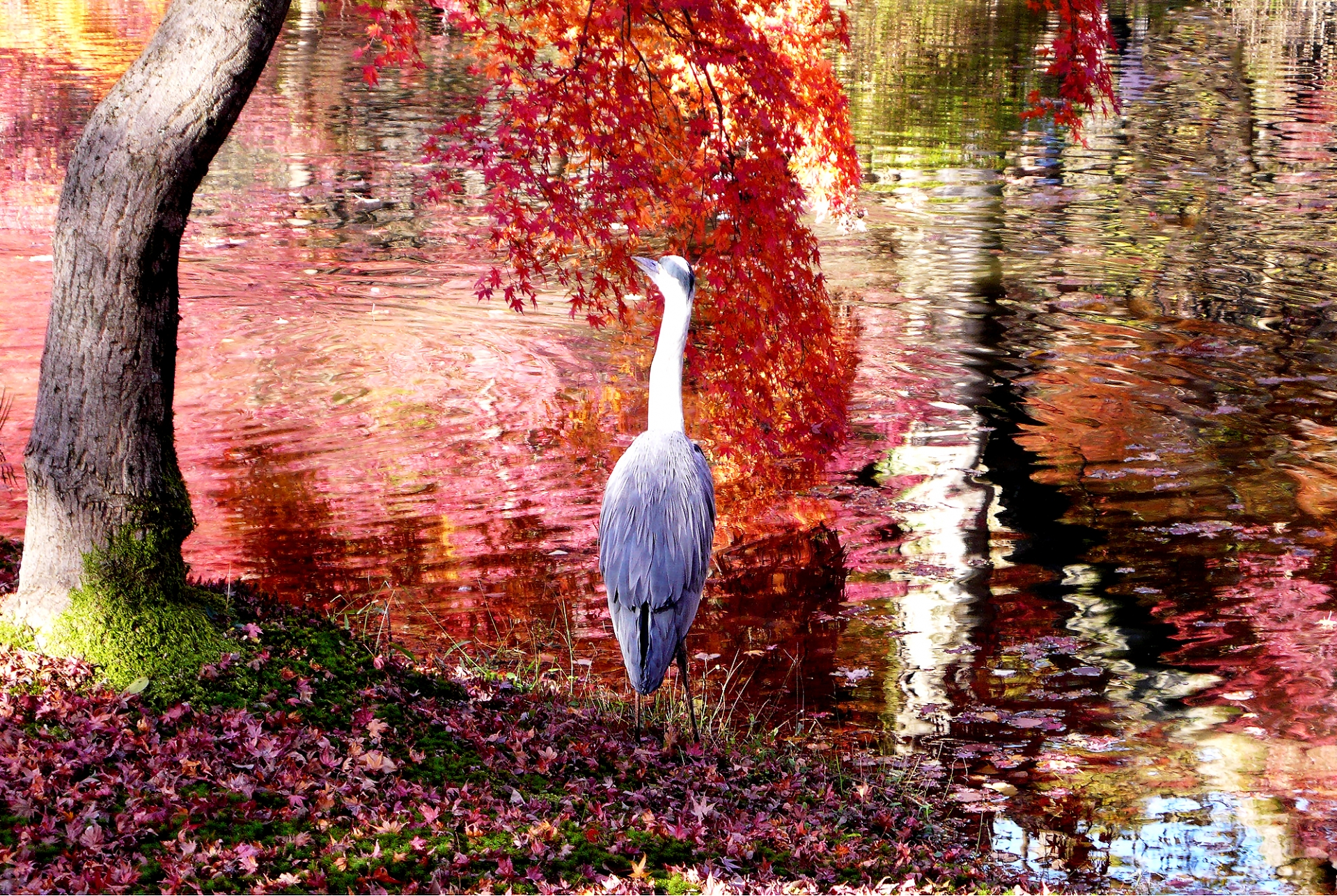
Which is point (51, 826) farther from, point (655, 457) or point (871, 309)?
point (871, 309)

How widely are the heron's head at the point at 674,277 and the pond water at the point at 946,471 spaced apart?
2355 mm

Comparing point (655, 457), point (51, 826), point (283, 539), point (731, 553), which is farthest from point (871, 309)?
point (51, 826)

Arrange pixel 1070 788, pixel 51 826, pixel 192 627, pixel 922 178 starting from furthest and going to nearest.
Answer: pixel 922 178, pixel 1070 788, pixel 192 627, pixel 51 826

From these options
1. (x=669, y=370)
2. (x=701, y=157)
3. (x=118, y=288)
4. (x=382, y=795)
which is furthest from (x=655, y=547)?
(x=701, y=157)

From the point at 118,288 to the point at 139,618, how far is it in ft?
4.53

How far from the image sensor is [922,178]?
2138 cm

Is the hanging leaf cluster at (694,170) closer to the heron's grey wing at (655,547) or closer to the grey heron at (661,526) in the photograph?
the grey heron at (661,526)

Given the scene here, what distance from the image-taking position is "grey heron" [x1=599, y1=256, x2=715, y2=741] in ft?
18.7

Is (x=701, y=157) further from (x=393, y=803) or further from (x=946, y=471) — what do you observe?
(x=393, y=803)

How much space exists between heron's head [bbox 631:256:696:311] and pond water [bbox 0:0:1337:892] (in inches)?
92.7

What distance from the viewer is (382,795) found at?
465 cm

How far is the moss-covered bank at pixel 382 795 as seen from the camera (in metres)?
4.05

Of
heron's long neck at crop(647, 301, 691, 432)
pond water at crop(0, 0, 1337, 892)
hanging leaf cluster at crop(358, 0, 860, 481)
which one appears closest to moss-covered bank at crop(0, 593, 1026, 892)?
pond water at crop(0, 0, 1337, 892)

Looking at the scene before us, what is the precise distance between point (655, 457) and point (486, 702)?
1.47 m
